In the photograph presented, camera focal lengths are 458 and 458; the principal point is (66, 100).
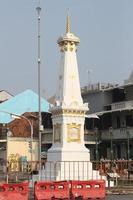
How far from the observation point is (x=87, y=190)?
17703 millimetres

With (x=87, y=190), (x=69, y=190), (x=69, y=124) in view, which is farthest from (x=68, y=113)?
(x=69, y=190)

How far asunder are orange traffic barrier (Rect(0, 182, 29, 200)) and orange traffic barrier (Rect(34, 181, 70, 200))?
0.63m

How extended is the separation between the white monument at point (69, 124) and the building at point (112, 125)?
20.8 m

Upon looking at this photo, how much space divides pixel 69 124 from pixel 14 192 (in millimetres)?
7345

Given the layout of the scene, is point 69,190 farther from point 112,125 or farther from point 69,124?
point 112,125

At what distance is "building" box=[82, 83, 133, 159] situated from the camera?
1837 inches

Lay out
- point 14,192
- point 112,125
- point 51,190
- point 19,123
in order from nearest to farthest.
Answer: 1. point 14,192
2. point 51,190
3. point 112,125
4. point 19,123

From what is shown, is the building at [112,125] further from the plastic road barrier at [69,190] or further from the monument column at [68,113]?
the plastic road barrier at [69,190]

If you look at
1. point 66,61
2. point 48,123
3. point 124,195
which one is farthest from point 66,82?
point 48,123

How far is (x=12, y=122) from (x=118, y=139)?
17.2 meters

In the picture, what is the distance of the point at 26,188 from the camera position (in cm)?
1633

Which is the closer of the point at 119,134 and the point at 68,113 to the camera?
the point at 68,113

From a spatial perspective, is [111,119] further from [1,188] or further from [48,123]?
[1,188]

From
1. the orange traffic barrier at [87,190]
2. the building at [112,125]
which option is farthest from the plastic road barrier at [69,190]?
the building at [112,125]
